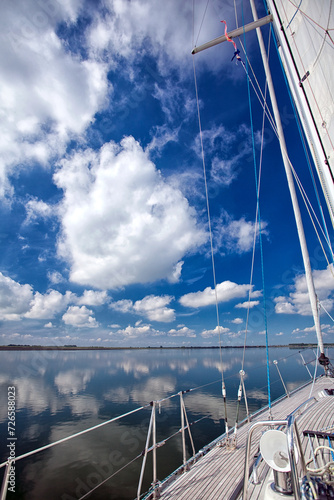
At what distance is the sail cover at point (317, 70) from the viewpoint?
166 inches

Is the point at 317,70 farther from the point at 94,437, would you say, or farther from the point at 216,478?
the point at 94,437

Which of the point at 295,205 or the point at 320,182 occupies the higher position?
the point at 295,205

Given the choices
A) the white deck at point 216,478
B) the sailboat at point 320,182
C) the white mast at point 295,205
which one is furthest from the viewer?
the white mast at point 295,205

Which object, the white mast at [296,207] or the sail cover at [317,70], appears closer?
the sail cover at [317,70]

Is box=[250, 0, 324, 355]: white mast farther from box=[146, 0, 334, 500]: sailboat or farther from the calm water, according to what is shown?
the calm water

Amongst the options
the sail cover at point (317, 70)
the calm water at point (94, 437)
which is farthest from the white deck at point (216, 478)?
the sail cover at point (317, 70)

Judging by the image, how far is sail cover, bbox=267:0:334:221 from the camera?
423 centimetres

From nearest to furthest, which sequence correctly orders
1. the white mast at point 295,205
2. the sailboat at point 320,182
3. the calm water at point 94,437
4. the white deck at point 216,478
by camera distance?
the sailboat at point 320,182
the white deck at point 216,478
the white mast at point 295,205
the calm water at point 94,437

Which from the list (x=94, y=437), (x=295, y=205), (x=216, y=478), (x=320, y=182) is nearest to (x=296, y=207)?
(x=295, y=205)

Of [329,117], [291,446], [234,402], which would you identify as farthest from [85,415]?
[329,117]

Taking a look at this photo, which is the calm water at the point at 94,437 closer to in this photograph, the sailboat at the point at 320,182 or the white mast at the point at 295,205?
the sailboat at the point at 320,182

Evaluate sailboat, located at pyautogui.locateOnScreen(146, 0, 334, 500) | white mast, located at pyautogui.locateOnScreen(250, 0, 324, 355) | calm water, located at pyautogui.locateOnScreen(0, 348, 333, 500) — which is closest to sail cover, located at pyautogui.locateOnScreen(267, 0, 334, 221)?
sailboat, located at pyautogui.locateOnScreen(146, 0, 334, 500)

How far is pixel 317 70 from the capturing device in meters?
4.60

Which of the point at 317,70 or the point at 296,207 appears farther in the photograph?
the point at 296,207
